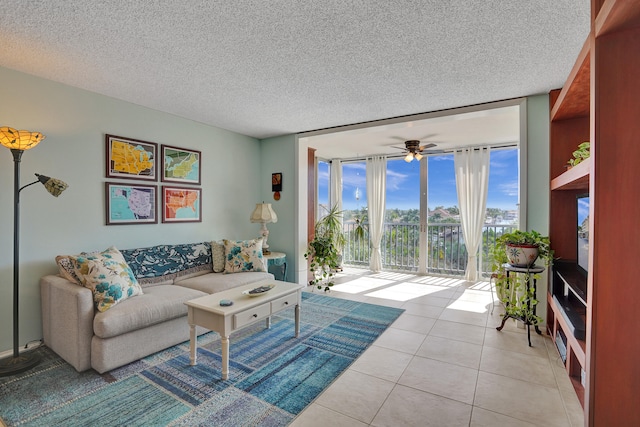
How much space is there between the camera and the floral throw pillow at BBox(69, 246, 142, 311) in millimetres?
2312

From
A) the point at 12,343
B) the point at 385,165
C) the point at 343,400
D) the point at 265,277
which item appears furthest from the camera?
the point at 385,165

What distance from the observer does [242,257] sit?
12.2 ft

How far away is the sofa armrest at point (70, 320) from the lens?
222 centimetres

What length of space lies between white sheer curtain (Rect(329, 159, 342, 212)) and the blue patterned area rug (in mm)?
3960

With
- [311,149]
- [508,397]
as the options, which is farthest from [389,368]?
[311,149]

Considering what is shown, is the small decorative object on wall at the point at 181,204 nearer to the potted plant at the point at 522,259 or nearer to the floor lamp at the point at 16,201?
the floor lamp at the point at 16,201

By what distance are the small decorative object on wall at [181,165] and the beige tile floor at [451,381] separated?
9.68ft

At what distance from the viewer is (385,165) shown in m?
6.05

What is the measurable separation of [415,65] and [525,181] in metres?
1.77

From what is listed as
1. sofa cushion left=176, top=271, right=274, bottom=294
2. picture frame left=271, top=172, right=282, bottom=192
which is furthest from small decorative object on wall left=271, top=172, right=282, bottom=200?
sofa cushion left=176, top=271, right=274, bottom=294

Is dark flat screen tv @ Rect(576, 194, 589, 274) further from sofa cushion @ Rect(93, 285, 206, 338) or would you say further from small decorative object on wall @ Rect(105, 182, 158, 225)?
small decorative object on wall @ Rect(105, 182, 158, 225)

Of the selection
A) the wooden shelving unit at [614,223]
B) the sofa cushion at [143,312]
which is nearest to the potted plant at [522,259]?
the wooden shelving unit at [614,223]

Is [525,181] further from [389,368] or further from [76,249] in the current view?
[76,249]

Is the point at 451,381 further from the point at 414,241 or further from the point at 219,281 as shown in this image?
the point at 414,241
